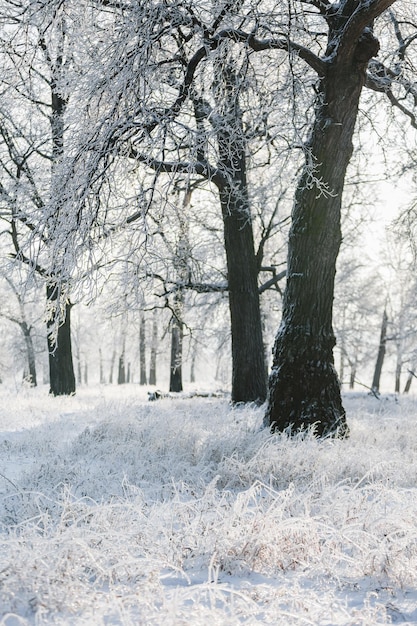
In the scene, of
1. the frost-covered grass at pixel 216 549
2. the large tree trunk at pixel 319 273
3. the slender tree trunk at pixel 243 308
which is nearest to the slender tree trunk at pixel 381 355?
the slender tree trunk at pixel 243 308

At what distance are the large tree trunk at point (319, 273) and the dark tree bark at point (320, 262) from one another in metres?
0.01

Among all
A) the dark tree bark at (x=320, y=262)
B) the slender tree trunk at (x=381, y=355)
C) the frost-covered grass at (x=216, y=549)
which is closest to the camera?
the frost-covered grass at (x=216, y=549)

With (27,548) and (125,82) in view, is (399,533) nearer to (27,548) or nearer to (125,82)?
(27,548)

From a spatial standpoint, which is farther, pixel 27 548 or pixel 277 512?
pixel 277 512

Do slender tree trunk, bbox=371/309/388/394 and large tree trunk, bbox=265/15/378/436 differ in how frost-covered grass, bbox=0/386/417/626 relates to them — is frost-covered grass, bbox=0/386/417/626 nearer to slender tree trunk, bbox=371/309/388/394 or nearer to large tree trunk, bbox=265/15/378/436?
large tree trunk, bbox=265/15/378/436

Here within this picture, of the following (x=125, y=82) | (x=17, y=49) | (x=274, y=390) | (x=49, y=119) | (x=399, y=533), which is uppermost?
(x=49, y=119)

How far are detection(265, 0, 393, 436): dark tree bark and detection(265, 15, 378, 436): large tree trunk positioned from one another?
0.01 m

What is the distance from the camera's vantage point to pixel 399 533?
3.15 meters

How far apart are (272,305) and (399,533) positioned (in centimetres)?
1560

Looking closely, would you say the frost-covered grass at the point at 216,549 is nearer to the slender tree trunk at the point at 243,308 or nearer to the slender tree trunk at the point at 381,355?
the slender tree trunk at the point at 243,308

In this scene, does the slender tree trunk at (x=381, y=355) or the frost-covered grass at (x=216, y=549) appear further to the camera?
the slender tree trunk at (x=381, y=355)

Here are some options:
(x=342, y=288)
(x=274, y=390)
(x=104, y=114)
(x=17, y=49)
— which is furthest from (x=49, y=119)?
(x=342, y=288)

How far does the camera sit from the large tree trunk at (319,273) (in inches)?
256

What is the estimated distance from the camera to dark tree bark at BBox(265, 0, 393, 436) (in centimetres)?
647
